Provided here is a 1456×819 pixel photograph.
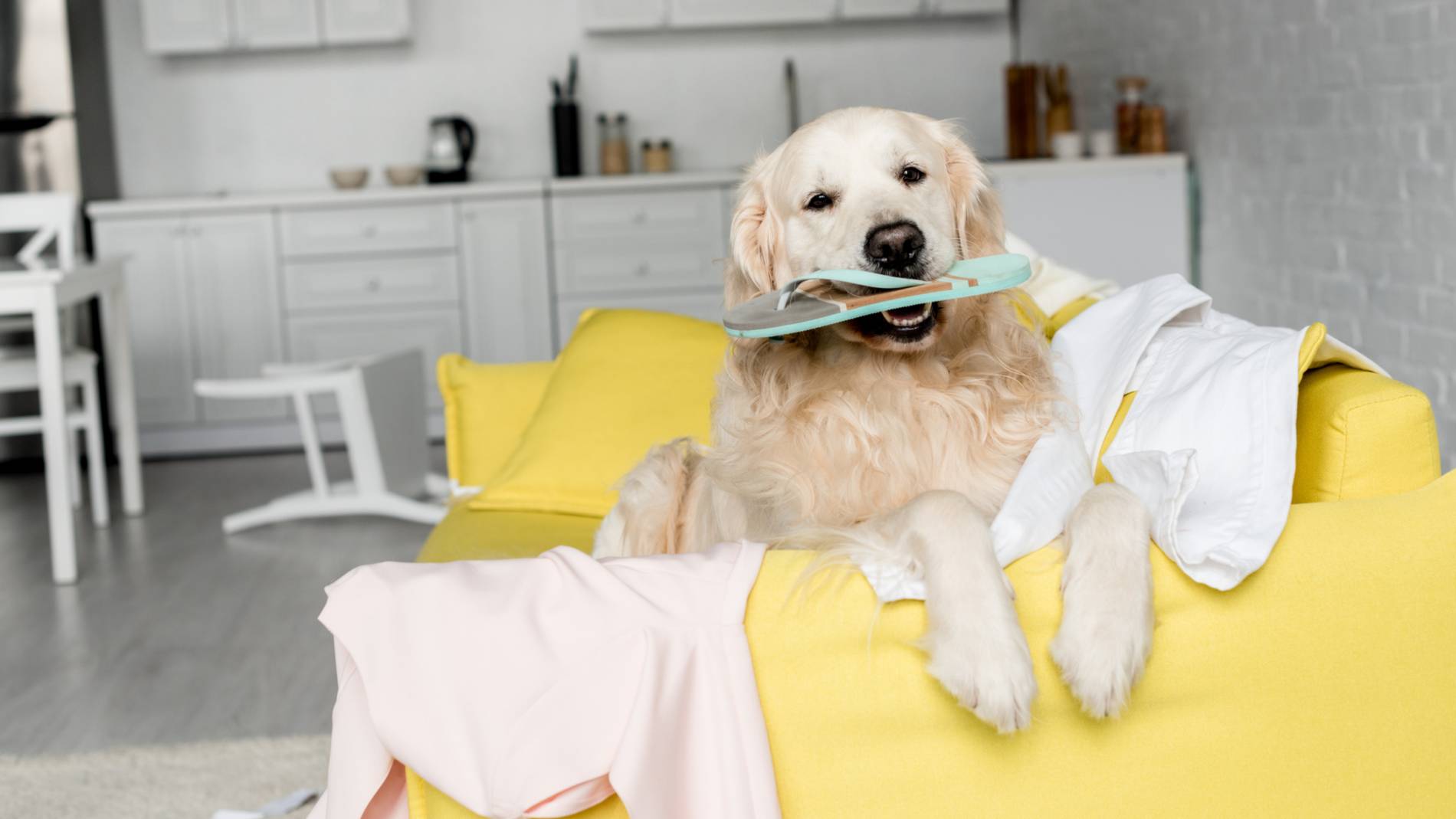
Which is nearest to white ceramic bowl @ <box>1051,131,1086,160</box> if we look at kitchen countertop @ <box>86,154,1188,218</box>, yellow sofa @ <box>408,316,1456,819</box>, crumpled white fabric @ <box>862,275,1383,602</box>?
kitchen countertop @ <box>86,154,1188,218</box>

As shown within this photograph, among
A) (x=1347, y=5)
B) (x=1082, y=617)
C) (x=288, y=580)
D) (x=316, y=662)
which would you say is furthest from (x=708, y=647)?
(x=1347, y=5)

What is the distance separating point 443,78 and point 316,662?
12.2 ft

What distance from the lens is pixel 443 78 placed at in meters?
5.95

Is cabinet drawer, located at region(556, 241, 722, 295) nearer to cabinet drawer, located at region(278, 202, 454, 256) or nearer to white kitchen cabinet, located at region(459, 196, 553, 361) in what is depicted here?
white kitchen cabinet, located at region(459, 196, 553, 361)

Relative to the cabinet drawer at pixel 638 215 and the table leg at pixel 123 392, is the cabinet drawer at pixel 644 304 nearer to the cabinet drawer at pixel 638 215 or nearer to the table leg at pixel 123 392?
the cabinet drawer at pixel 638 215

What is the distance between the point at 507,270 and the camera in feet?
17.5

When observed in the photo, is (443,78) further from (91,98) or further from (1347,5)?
(1347,5)

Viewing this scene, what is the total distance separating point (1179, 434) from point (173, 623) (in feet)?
8.45

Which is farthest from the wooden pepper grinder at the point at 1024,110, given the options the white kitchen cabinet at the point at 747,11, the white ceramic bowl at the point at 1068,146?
the white kitchen cabinet at the point at 747,11

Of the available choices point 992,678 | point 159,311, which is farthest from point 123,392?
point 992,678

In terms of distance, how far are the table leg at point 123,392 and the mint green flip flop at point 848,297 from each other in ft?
11.6

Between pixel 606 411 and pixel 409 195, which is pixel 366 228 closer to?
pixel 409 195

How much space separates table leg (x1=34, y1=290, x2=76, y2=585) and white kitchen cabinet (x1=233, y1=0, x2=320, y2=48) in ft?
7.55

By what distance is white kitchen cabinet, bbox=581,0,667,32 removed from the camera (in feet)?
18.4
